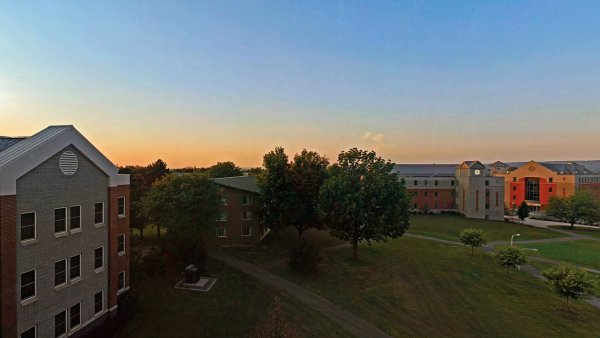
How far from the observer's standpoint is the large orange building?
352ft

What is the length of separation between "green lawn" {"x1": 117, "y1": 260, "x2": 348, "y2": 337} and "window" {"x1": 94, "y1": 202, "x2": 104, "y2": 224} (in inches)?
318

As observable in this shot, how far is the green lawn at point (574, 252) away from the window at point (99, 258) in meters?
62.3

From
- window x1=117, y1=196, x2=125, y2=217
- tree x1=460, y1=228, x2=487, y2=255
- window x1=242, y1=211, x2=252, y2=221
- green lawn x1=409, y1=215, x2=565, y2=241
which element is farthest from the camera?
green lawn x1=409, y1=215, x2=565, y2=241

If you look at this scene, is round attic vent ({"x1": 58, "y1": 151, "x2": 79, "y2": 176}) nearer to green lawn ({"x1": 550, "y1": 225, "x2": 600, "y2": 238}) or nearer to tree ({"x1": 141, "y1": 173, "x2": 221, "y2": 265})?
tree ({"x1": 141, "y1": 173, "x2": 221, "y2": 265})

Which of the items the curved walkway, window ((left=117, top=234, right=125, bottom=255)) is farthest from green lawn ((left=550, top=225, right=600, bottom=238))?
window ((left=117, top=234, right=125, bottom=255))

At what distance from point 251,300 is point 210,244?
1917 cm

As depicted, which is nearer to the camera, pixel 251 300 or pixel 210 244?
pixel 251 300

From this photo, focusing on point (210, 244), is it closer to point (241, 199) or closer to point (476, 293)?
point (241, 199)

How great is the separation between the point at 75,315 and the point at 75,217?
628cm

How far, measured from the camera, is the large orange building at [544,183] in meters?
107

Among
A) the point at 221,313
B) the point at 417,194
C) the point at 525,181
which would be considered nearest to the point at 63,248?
the point at 221,313

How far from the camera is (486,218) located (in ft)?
300

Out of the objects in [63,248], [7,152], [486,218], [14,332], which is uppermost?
[7,152]

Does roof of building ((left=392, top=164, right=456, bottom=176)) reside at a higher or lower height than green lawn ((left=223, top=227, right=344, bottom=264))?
higher
